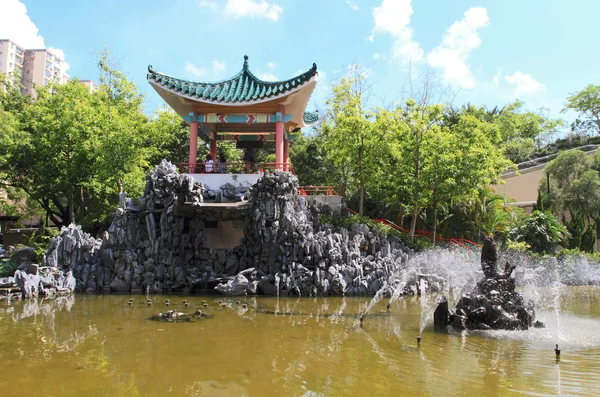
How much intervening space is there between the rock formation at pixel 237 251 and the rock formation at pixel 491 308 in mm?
4842

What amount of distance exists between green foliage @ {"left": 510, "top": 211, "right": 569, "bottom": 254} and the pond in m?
9.84

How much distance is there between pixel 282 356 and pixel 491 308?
4.16 m

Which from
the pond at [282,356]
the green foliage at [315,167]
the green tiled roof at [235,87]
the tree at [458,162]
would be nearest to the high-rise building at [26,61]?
the green foliage at [315,167]

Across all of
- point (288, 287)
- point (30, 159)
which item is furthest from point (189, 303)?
point (30, 159)

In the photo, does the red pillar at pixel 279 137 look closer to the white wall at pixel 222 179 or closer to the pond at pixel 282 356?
Result: the white wall at pixel 222 179

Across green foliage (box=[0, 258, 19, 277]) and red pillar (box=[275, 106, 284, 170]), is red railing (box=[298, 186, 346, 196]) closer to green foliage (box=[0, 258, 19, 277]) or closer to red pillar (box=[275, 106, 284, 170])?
red pillar (box=[275, 106, 284, 170])

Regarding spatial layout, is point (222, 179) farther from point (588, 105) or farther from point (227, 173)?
point (588, 105)

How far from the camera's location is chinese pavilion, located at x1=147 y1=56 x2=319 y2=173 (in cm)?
1498

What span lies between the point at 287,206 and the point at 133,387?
346 inches

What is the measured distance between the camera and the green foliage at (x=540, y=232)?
18375 millimetres

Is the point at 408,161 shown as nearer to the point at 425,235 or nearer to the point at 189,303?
the point at 425,235

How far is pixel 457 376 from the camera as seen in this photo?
515cm

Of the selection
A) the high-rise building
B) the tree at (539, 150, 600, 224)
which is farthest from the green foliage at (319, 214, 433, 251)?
the high-rise building

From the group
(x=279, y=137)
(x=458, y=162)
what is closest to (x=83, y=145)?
(x=279, y=137)
